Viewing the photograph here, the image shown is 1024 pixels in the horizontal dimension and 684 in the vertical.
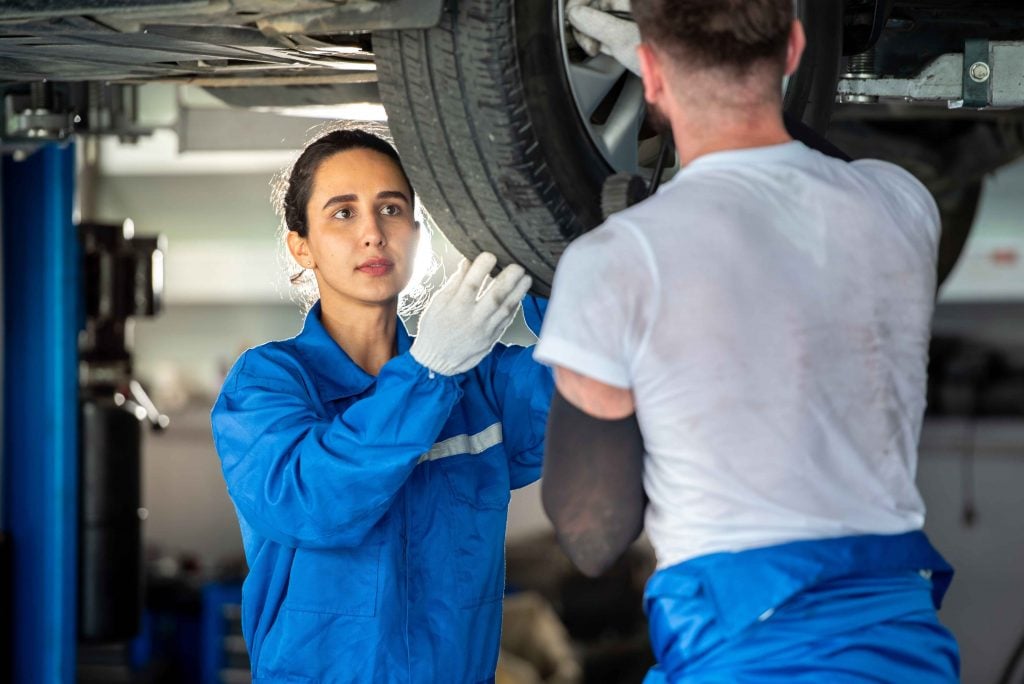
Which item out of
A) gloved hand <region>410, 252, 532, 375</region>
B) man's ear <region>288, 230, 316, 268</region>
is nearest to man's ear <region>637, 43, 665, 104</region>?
gloved hand <region>410, 252, 532, 375</region>

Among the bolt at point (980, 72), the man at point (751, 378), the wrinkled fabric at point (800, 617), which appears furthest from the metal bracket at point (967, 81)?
the wrinkled fabric at point (800, 617)

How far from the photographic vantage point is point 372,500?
4.91 feet

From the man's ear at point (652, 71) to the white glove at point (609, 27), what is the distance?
0.34 m

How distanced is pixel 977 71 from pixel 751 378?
2.93 ft

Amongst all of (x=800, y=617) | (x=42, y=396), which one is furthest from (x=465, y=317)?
(x=42, y=396)

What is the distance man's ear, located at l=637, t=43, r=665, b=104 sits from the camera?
46.0 inches

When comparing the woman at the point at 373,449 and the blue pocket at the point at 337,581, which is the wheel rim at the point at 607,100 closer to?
the woman at the point at 373,449

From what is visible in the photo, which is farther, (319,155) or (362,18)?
(319,155)

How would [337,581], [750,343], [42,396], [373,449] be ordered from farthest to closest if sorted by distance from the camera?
[42,396] < [337,581] < [373,449] < [750,343]

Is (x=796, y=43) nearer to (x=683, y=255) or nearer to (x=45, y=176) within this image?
(x=683, y=255)

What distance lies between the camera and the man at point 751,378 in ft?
3.65

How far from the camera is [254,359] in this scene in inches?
65.6

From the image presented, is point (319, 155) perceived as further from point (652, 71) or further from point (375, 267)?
point (652, 71)

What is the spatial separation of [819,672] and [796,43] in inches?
20.8
